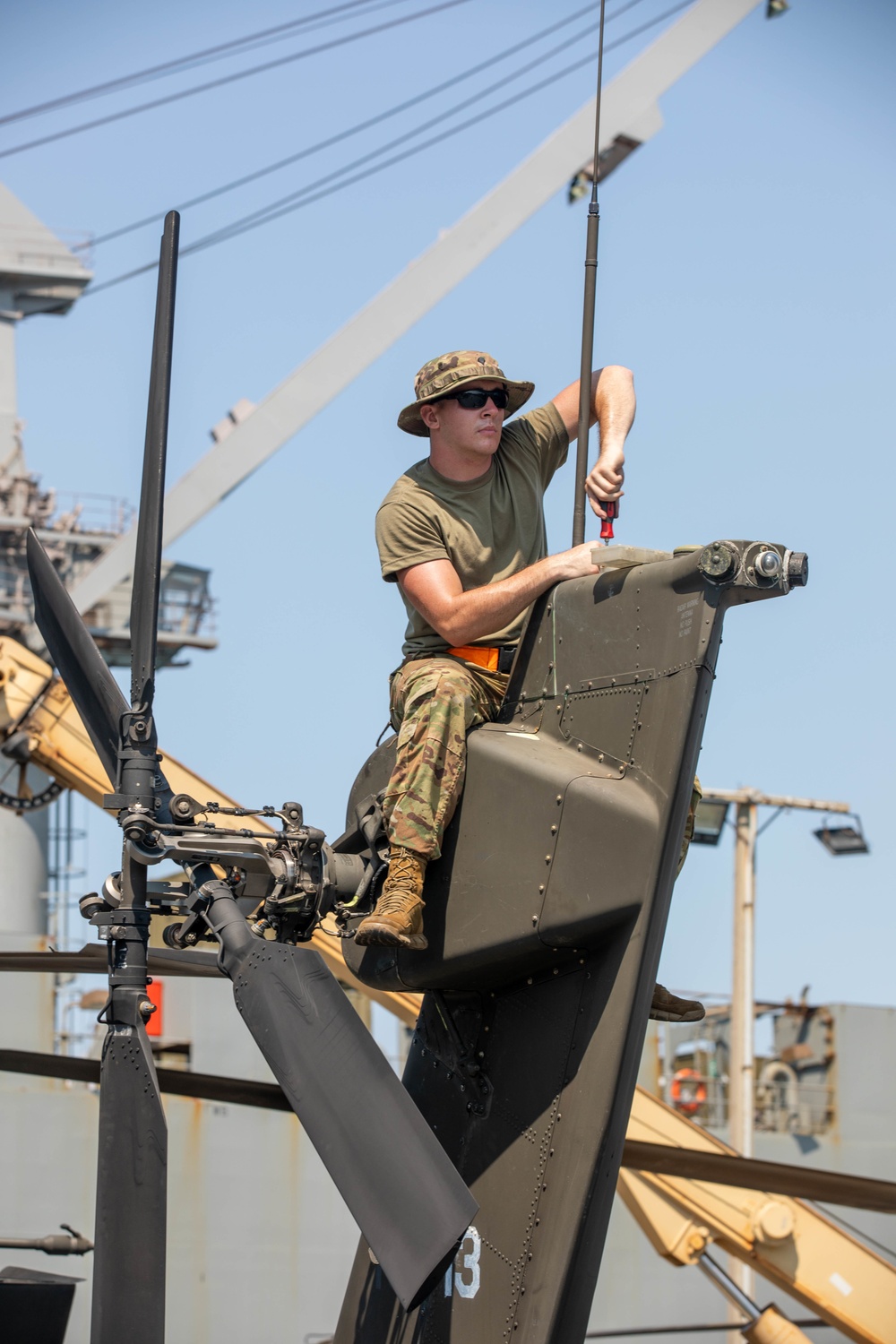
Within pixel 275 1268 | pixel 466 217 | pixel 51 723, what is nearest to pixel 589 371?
pixel 51 723

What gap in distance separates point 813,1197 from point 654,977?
76.7 inches

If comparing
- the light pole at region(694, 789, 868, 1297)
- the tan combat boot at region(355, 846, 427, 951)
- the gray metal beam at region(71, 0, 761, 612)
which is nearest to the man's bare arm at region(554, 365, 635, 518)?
the tan combat boot at region(355, 846, 427, 951)

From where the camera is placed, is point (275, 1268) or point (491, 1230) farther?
point (275, 1268)

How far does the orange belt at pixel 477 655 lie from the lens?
5.63m

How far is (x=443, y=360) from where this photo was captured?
5754 mm

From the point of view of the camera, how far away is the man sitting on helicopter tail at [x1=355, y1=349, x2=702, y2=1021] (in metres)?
5.21

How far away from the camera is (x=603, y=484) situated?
552cm

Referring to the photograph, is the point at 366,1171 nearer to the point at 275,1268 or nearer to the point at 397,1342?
the point at 397,1342

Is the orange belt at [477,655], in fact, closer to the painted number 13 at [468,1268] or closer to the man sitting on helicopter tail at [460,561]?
the man sitting on helicopter tail at [460,561]

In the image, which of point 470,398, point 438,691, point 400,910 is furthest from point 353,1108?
point 470,398

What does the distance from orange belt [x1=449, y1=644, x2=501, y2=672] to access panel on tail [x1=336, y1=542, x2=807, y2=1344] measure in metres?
0.17

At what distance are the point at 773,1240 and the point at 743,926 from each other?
8.27 m

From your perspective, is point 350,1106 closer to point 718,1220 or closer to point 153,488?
point 153,488

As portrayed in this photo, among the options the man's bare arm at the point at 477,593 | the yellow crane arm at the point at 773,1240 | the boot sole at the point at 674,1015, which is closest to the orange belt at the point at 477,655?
the man's bare arm at the point at 477,593
